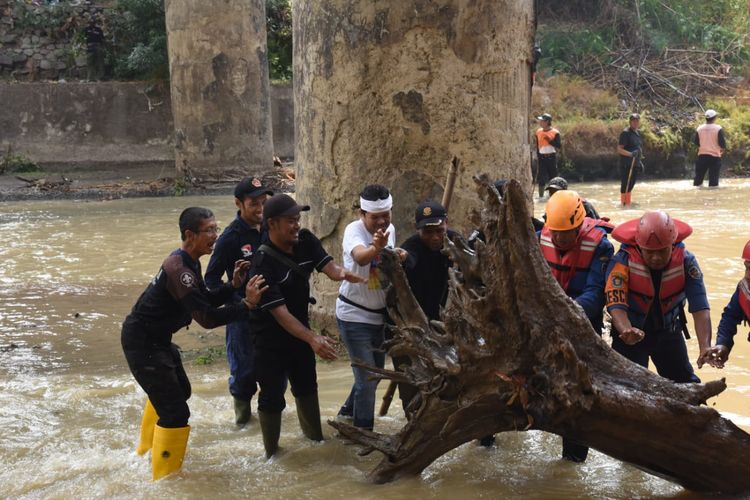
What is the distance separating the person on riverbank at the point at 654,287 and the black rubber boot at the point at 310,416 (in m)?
1.79

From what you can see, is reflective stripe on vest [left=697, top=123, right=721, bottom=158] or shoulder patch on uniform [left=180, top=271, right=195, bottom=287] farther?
reflective stripe on vest [left=697, top=123, right=721, bottom=158]

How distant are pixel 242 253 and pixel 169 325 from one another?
34.0 inches

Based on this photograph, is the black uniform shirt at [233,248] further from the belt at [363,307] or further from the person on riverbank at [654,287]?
the person on riverbank at [654,287]

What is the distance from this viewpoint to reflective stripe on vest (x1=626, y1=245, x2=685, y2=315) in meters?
4.77

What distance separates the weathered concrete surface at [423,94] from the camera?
6.79 meters

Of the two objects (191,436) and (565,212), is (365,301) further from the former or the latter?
(191,436)

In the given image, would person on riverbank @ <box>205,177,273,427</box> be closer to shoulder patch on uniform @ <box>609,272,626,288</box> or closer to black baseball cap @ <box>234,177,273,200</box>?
black baseball cap @ <box>234,177,273,200</box>

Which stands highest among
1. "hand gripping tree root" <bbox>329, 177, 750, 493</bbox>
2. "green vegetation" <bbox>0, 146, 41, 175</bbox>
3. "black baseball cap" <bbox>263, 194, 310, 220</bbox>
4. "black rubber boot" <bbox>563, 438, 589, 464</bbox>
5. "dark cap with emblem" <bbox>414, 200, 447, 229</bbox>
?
"black baseball cap" <bbox>263, 194, 310, 220</bbox>

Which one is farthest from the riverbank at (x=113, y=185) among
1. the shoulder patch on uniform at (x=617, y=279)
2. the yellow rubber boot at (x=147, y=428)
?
the shoulder patch on uniform at (x=617, y=279)

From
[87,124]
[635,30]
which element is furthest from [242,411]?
[635,30]

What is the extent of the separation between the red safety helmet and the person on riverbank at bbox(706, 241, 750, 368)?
15.0 inches

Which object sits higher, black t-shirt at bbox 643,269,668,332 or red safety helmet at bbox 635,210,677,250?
red safety helmet at bbox 635,210,677,250

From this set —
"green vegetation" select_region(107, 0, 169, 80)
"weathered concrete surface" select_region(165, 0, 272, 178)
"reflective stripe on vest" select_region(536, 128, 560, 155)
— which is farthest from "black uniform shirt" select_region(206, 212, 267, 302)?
"green vegetation" select_region(107, 0, 169, 80)

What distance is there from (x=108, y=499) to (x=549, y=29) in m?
23.1
